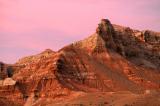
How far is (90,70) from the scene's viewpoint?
147 m

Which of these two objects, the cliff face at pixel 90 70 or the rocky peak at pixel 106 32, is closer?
the cliff face at pixel 90 70

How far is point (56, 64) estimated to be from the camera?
14300 cm

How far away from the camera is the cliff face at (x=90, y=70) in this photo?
141 m

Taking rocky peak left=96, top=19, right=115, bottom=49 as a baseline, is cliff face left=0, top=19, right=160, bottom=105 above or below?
below

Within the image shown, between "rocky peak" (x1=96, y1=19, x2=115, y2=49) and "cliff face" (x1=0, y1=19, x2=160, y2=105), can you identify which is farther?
"rocky peak" (x1=96, y1=19, x2=115, y2=49)

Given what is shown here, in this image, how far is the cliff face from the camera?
141 meters

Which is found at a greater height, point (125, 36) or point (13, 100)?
point (125, 36)

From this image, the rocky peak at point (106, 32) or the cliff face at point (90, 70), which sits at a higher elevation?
the rocky peak at point (106, 32)

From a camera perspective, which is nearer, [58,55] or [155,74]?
[58,55]

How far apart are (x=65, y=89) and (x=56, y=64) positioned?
34.8 ft

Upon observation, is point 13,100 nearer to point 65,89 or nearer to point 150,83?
point 65,89

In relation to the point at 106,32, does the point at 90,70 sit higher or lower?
lower

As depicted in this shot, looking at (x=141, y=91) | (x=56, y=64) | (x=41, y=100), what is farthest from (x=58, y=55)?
(x=141, y=91)

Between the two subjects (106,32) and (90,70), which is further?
(106,32)
